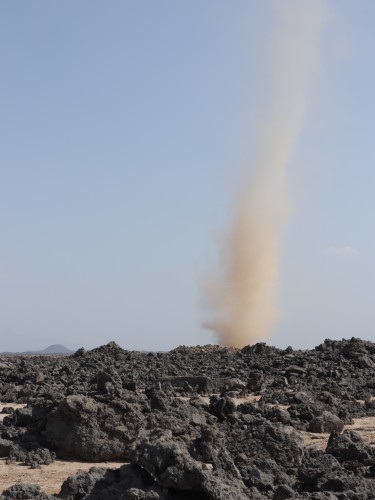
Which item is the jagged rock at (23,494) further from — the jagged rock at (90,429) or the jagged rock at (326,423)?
the jagged rock at (326,423)

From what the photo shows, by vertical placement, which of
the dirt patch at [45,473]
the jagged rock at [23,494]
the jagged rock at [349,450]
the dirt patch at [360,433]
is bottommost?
the jagged rock at [23,494]

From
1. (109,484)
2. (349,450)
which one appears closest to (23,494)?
(109,484)

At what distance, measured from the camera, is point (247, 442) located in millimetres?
12164

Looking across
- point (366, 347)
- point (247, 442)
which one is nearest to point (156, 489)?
point (247, 442)

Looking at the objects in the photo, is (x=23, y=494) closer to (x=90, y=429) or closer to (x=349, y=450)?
(x=90, y=429)

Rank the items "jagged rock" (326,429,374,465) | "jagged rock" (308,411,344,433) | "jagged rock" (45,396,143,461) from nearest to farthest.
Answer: "jagged rock" (326,429,374,465) < "jagged rock" (45,396,143,461) < "jagged rock" (308,411,344,433)

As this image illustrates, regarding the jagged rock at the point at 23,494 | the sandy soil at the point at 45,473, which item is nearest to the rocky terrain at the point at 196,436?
the jagged rock at the point at 23,494

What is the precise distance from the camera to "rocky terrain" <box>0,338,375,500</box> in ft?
28.9

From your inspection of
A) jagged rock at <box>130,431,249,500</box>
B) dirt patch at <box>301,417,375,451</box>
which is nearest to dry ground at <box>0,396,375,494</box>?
dirt patch at <box>301,417,375,451</box>

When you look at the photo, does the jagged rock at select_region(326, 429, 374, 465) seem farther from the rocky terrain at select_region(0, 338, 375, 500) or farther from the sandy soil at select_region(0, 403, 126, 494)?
the sandy soil at select_region(0, 403, 126, 494)

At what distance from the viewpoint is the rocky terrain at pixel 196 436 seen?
28.9ft

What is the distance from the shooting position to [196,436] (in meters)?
13.7

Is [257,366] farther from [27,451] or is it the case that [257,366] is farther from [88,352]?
[27,451]

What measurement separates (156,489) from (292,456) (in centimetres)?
380
